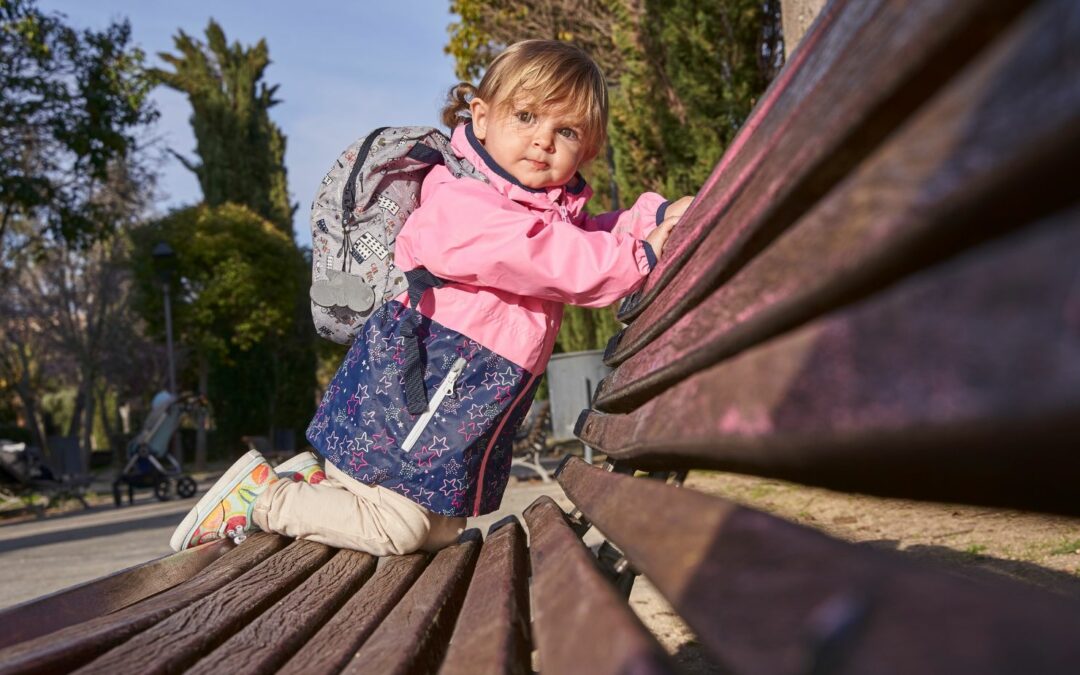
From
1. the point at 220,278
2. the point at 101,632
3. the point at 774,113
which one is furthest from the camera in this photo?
the point at 220,278

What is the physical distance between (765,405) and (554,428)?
10085 mm

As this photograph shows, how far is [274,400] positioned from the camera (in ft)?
94.2

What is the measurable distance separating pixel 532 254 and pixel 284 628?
0.94m

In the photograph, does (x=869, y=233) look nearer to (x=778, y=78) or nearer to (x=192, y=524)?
(x=778, y=78)

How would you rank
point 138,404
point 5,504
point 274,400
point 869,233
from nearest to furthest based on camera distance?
point 869,233
point 5,504
point 274,400
point 138,404

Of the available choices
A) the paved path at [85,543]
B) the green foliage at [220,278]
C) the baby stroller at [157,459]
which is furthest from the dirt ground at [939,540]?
the green foliage at [220,278]

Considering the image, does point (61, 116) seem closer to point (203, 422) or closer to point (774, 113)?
point (203, 422)

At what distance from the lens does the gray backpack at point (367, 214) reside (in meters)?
2.44

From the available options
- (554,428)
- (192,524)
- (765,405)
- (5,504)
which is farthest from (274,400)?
(765,405)

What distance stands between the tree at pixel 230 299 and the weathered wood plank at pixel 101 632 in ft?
77.9

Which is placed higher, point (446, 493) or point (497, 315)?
point (497, 315)

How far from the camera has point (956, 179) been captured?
479mm

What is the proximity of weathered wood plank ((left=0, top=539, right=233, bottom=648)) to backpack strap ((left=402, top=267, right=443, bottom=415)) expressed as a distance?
560 millimetres

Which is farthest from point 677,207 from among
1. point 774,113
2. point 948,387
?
point 948,387
